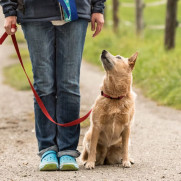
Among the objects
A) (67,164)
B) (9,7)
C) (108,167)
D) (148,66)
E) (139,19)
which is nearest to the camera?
(9,7)

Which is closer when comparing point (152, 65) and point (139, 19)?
point (152, 65)

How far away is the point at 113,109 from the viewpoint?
3.87 metres

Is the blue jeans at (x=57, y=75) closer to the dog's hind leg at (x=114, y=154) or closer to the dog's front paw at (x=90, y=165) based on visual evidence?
the dog's front paw at (x=90, y=165)

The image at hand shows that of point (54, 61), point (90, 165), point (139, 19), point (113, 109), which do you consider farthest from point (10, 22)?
point (139, 19)

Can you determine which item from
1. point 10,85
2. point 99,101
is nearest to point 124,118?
point 99,101

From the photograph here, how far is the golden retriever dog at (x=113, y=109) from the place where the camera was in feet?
12.8

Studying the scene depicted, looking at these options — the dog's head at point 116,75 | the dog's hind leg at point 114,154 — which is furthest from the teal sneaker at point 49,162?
the dog's head at point 116,75

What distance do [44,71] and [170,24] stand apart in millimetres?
7504

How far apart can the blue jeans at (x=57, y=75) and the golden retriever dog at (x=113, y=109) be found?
17 centimetres

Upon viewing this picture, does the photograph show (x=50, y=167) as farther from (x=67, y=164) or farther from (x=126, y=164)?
(x=126, y=164)

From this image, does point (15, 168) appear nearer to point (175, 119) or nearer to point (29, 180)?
point (29, 180)

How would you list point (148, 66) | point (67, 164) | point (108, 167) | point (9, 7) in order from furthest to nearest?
point (148, 66)
point (108, 167)
point (67, 164)
point (9, 7)

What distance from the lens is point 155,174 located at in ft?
12.2

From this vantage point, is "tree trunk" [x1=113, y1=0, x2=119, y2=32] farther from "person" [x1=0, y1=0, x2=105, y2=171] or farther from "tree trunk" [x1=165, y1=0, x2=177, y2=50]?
"person" [x1=0, y1=0, x2=105, y2=171]
